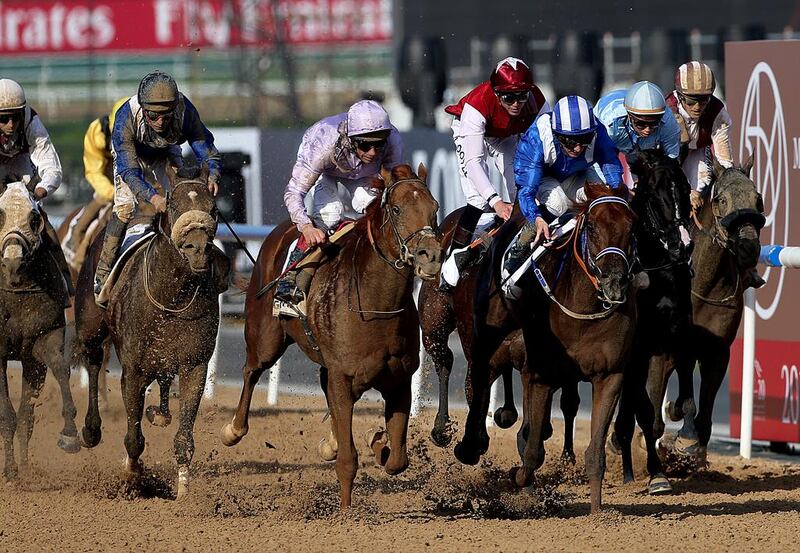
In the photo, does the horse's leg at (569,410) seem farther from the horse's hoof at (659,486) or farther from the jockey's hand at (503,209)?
the jockey's hand at (503,209)

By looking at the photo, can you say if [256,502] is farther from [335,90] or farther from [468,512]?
[335,90]

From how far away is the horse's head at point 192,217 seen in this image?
7.78m

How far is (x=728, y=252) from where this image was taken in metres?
8.75

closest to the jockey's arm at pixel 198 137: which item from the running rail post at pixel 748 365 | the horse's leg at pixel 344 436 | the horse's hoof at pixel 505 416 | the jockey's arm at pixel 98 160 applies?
the horse's leg at pixel 344 436

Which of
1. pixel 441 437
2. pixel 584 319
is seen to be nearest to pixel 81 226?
A: pixel 441 437

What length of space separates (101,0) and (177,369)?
944 inches

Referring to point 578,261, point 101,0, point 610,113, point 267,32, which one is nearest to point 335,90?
point 267,32

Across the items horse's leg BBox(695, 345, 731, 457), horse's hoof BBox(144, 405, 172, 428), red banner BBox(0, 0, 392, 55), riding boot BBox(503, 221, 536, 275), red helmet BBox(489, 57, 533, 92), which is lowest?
horse's hoof BBox(144, 405, 172, 428)

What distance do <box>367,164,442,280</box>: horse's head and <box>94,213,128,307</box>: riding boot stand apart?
2.13 metres

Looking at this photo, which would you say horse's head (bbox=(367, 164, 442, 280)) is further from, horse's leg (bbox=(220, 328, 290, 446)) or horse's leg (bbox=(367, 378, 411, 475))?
horse's leg (bbox=(220, 328, 290, 446))

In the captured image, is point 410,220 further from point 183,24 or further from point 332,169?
point 183,24

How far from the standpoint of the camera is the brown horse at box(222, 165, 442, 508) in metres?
7.20

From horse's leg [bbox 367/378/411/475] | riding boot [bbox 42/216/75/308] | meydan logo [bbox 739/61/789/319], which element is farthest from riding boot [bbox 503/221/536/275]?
riding boot [bbox 42/216/75/308]

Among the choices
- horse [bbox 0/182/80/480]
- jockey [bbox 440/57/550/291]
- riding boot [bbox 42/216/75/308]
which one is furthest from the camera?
riding boot [bbox 42/216/75/308]
